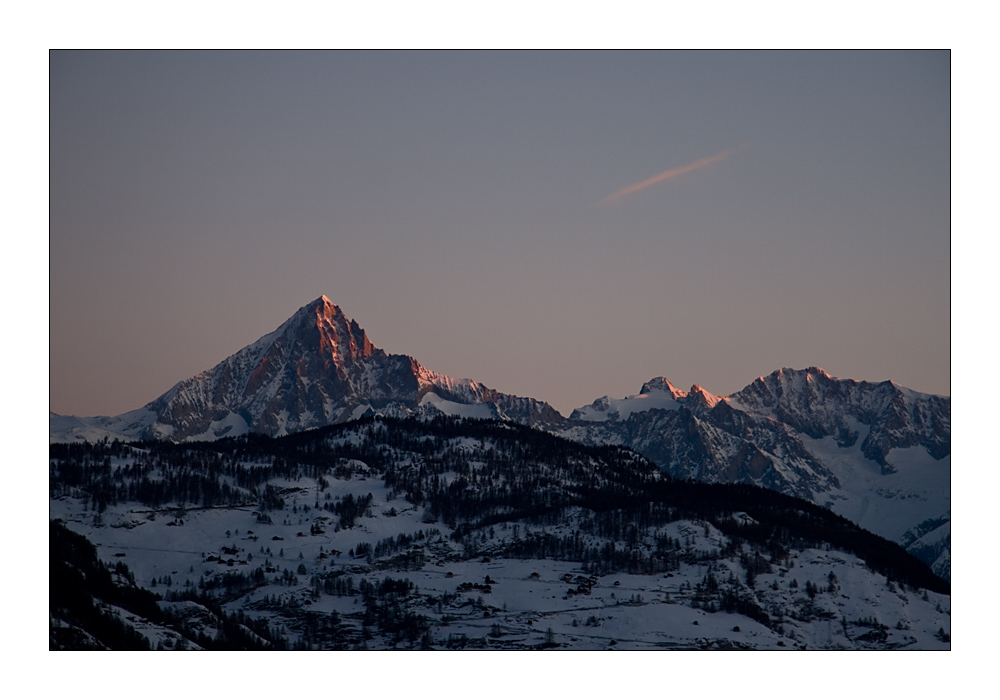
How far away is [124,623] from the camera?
19525 centimetres
